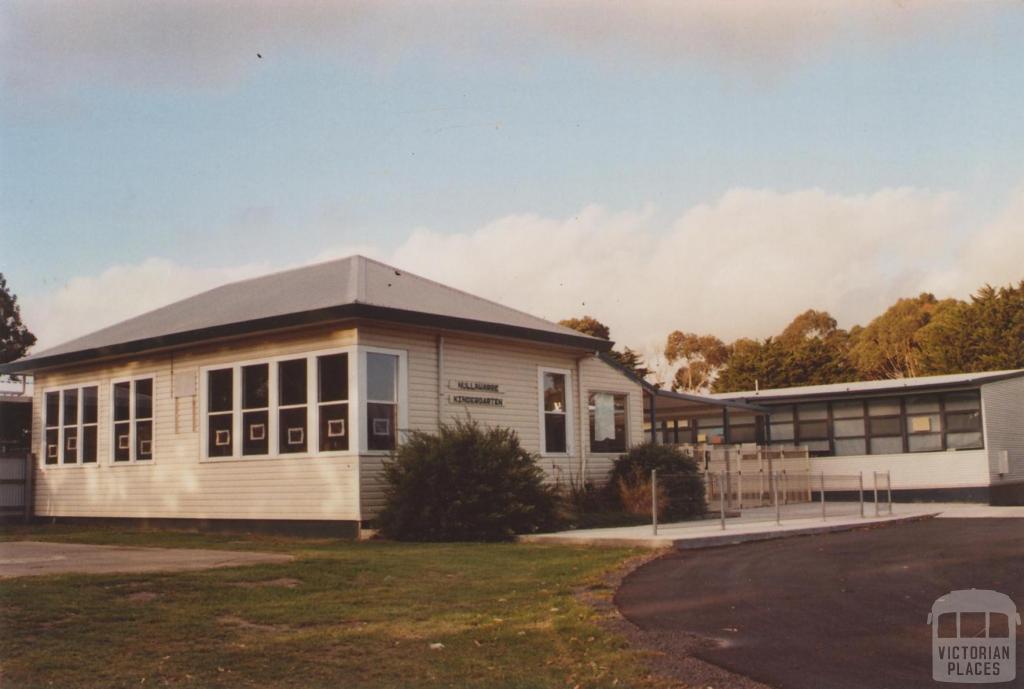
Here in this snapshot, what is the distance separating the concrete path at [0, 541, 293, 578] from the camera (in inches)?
461

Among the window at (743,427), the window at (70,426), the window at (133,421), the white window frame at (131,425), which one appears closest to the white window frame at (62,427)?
the window at (70,426)

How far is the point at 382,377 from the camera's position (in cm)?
1877

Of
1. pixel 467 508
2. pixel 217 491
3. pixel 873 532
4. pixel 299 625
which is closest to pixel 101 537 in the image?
pixel 217 491

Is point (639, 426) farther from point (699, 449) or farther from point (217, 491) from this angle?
point (217, 491)

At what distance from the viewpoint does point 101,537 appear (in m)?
18.2

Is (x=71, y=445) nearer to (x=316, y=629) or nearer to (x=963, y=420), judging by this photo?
(x=316, y=629)

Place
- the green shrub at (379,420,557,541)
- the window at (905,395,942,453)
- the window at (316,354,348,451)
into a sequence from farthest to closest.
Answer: the window at (905,395,942,453) → the window at (316,354,348,451) → the green shrub at (379,420,557,541)

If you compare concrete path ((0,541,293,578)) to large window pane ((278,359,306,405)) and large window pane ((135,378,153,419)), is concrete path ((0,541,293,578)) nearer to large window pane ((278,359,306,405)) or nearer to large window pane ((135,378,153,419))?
large window pane ((278,359,306,405))

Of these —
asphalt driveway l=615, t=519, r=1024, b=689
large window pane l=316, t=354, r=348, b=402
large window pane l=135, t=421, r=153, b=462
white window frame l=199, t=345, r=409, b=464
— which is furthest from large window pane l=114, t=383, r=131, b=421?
asphalt driveway l=615, t=519, r=1024, b=689

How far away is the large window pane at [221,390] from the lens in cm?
2008

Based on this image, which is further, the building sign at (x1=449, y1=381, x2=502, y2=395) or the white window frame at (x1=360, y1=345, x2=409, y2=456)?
the building sign at (x1=449, y1=381, x2=502, y2=395)

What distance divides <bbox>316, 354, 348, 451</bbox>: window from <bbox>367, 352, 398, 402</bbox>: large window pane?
1.36 feet

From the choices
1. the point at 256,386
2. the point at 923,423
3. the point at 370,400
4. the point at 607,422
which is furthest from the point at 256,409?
the point at 923,423

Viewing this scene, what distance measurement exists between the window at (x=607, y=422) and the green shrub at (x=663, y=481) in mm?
488
